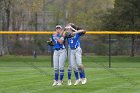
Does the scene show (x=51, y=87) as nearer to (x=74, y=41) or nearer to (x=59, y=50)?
(x=59, y=50)

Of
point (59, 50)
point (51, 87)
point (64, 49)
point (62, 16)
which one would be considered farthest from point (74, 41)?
point (62, 16)

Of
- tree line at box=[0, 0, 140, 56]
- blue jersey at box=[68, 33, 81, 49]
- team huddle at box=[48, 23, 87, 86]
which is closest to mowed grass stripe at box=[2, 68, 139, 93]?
team huddle at box=[48, 23, 87, 86]

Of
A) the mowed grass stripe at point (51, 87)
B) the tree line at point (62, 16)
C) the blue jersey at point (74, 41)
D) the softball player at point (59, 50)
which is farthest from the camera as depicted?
the tree line at point (62, 16)

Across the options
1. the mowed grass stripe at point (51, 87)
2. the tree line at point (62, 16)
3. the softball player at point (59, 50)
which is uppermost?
the tree line at point (62, 16)

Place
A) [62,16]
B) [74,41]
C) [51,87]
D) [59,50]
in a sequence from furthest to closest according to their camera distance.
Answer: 1. [62,16]
2. [74,41]
3. [59,50]
4. [51,87]

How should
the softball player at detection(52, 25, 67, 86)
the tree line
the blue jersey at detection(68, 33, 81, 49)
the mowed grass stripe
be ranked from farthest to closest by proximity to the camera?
1. the tree line
2. the blue jersey at detection(68, 33, 81, 49)
3. the softball player at detection(52, 25, 67, 86)
4. the mowed grass stripe

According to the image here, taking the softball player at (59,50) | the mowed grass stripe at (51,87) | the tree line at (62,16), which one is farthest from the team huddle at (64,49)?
the tree line at (62,16)

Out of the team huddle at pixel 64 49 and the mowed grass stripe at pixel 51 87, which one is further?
the team huddle at pixel 64 49

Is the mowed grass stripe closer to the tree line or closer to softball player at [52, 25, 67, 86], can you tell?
softball player at [52, 25, 67, 86]

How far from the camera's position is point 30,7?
4094cm

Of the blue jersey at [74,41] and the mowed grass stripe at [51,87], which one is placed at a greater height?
the blue jersey at [74,41]

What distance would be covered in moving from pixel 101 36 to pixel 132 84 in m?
23.5

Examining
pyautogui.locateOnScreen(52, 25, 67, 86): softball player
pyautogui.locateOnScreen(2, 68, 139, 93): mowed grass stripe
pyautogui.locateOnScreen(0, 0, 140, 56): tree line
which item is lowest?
pyautogui.locateOnScreen(2, 68, 139, 93): mowed grass stripe

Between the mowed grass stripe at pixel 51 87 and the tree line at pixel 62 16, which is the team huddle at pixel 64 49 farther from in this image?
the tree line at pixel 62 16
